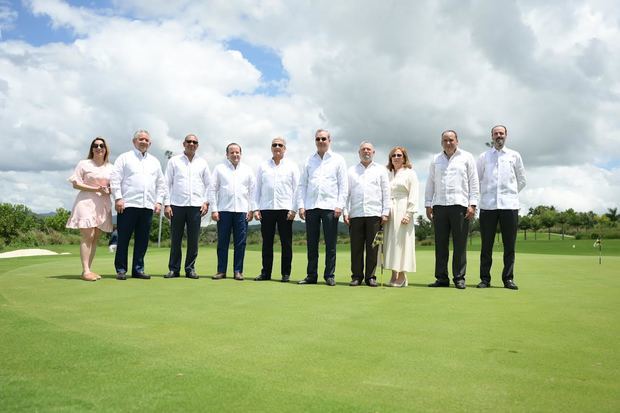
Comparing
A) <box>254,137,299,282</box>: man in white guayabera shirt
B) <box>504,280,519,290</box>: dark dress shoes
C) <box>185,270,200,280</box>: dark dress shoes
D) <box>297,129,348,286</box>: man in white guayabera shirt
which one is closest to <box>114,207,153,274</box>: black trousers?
<box>185,270,200,280</box>: dark dress shoes

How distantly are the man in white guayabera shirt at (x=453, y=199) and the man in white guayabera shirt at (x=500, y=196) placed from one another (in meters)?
0.26

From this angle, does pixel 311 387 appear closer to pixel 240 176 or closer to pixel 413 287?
pixel 413 287

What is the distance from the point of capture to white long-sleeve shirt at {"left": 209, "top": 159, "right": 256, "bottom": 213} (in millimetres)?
8625

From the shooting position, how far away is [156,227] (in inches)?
2589

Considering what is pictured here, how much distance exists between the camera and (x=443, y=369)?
322cm

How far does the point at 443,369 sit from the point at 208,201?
20.0 feet

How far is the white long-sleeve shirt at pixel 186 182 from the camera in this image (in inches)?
339

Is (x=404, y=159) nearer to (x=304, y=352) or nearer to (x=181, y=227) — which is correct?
(x=181, y=227)

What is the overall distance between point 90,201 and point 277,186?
270cm

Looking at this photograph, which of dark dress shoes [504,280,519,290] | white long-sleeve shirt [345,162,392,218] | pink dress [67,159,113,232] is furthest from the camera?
white long-sleeve shirt [345,162,392,218]

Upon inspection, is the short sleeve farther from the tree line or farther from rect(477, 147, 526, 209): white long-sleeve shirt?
the tree line

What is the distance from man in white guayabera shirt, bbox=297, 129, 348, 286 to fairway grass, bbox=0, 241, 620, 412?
1841 millimetres

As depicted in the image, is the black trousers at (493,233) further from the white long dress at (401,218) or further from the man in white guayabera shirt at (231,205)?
the man in white guayabera shirt at (231,205)

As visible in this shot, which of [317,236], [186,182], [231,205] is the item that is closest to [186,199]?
[186,182]
